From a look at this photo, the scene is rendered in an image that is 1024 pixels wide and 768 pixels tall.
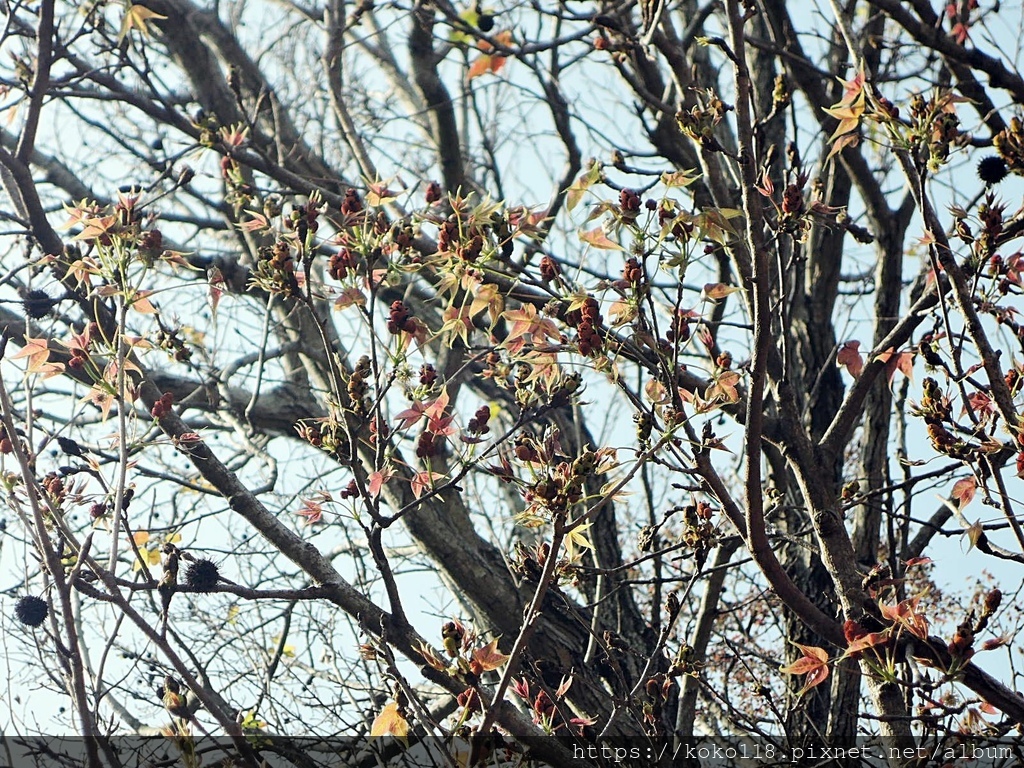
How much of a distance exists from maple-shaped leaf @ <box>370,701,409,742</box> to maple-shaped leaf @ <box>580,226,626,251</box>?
1113 millimetres

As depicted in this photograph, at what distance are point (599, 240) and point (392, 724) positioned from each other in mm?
1162

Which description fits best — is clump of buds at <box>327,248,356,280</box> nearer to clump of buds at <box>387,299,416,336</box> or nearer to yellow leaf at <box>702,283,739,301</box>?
clump of buds at <box>387,299,416,336</box>

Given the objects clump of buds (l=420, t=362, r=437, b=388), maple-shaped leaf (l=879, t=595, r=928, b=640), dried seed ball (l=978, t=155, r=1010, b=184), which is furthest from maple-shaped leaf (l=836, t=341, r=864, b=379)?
clump of buds (l=420, t=362, r=437, b=388)

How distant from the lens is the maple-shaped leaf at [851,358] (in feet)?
10.7

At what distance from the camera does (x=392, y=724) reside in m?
2.16

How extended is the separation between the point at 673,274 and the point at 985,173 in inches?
42.8

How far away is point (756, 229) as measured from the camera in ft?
7.11

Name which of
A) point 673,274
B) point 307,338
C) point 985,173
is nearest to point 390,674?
point 673,274

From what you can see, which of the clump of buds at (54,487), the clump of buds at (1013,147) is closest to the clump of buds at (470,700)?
the clump of buds at (54,487)

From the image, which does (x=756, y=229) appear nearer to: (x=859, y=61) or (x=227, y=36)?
(x=859, y=61)

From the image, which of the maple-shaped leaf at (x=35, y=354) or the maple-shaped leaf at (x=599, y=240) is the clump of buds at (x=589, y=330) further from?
the maple-shaped leaf at (x=35, y=354)

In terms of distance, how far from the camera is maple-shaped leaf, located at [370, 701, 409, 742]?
2.14 m

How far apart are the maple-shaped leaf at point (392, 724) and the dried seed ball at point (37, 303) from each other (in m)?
1.40

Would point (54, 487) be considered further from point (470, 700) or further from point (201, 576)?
point (470, 700)
